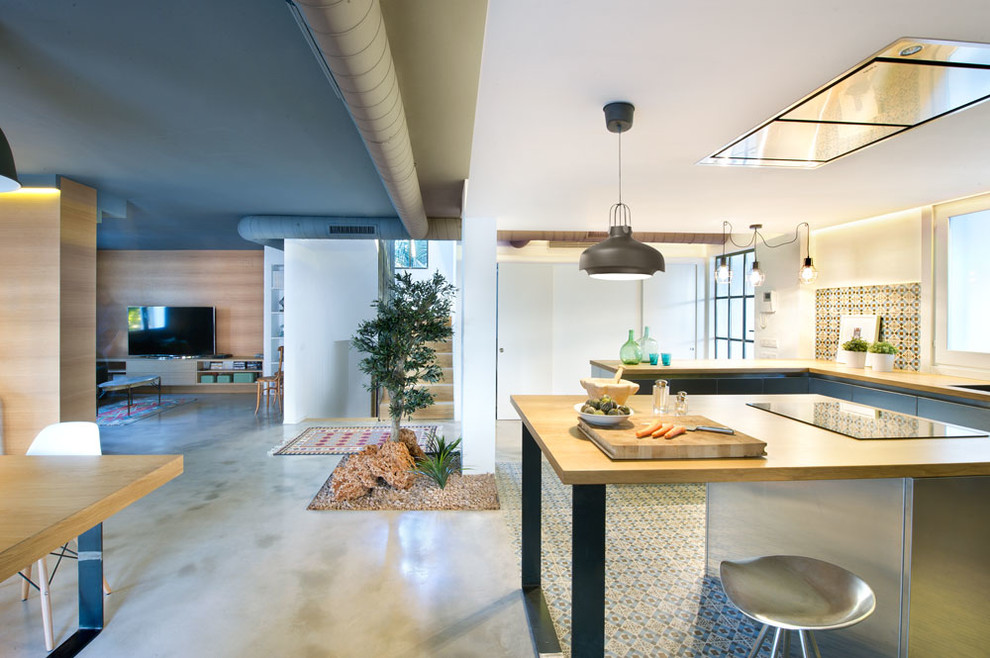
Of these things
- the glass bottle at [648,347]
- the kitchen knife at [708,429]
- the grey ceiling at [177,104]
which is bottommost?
the kitchen knife at [708,429]

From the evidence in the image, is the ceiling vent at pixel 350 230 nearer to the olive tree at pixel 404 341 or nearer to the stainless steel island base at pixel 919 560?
the olive tree at pixel 404 341

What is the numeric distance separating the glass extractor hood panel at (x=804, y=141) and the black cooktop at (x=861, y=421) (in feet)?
4.31

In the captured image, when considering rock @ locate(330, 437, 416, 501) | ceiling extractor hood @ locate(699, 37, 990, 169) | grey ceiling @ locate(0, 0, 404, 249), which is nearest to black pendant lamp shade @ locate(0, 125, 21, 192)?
grey ceiling @ locate(0, 0, 404, 249)

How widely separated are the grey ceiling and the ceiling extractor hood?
2183 millimetres

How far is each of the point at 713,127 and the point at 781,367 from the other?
105 inches

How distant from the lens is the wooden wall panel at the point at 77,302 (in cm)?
394

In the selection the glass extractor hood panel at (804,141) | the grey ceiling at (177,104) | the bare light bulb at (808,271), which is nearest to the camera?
the grey ceiling at (177,104)

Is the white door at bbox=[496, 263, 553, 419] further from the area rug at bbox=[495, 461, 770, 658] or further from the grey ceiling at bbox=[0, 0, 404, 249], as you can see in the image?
the area rug at bbox=[495, 461, 770, 658]

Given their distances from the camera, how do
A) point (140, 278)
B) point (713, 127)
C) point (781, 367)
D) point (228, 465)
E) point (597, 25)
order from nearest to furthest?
point (597, 25)
point (713, 127)
point (781, 367)
point (228, 465)
point (140, 278)

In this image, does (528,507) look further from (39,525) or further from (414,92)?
(414,92)

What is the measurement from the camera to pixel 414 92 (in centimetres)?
258

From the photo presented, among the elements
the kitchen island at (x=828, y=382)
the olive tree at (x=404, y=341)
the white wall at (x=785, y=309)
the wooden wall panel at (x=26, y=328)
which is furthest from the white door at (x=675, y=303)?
the wooden wall panel at (x=26, y=328)

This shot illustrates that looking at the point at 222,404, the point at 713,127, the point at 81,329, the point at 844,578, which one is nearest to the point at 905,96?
the point at 713,127

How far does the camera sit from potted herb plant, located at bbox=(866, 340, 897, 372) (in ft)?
12.2
